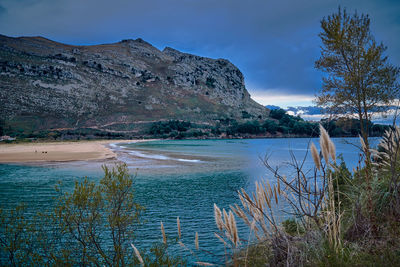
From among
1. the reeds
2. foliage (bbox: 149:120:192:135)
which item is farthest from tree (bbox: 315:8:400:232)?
foliage (bbox: 149:120:192:135)

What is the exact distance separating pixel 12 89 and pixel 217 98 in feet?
334

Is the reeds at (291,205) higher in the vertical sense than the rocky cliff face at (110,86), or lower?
lower

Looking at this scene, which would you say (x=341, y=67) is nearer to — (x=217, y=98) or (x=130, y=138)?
(x=130, y=138)

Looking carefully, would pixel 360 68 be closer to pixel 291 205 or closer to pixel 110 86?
pixel 291 205

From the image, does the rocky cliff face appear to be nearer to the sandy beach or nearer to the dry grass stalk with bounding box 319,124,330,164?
the sandy beach

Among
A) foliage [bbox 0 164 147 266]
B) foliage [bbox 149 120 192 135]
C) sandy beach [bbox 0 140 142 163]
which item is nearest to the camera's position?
foliage [bbox 0 164 147 266]

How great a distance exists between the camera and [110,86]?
11112 centimetres

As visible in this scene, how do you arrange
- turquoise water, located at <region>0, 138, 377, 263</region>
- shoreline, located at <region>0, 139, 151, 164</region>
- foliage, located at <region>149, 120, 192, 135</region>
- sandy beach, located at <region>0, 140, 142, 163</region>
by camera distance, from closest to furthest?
1. turquoise water, located at <region>0, 138, 377, 263</region>
2. shoreline, located at <region>0, 139, 151, 164</region>
3. sandy beach, located at <region>0, 140, 142, 163</region>
4. foliage, located at <region>149, 120, 192, 135</region>

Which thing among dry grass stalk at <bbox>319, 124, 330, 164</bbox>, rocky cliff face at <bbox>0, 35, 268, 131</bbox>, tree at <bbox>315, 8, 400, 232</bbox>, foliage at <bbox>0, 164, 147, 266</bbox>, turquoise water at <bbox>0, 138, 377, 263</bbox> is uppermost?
rocky cliff face at <bbox>0, 35, 268, 131</bbox>

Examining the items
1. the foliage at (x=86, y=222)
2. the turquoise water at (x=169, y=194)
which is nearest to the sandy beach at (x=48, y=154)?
Answer: the turquoise water at (x=169, y=194)

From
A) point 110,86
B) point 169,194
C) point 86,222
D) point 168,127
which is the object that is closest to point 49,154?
point 169,194

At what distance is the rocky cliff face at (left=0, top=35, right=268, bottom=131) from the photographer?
3184 inches

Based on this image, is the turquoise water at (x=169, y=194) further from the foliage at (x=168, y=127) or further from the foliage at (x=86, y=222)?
the foliage at (x=168, y=127)

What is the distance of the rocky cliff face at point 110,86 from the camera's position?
8088 cm
